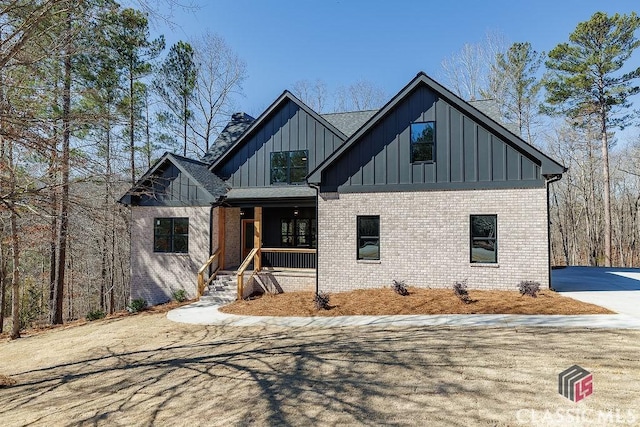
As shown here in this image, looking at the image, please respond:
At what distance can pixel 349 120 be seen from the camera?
16734 mm

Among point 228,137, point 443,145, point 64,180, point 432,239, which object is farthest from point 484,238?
point 228,137

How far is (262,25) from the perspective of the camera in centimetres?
1296

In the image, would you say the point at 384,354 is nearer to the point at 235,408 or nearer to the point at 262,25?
the point at 235,408

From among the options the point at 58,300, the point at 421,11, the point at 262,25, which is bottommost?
the point at 58,300

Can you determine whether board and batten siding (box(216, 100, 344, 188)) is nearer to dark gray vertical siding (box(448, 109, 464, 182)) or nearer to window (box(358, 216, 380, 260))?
window (box(358, 216, 380, 260))

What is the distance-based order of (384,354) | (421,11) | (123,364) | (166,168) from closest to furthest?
(384,354) → (123,364) → (166,168) → (421,11)

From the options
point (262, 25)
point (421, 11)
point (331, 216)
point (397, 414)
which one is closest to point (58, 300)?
point (331, 216)

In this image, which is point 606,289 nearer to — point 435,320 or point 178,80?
point 435,320

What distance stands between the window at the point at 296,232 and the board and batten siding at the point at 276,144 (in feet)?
7.18

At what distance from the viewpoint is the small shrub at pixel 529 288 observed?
10.1 m

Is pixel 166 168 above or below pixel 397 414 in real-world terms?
above

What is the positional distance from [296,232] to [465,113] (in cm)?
895

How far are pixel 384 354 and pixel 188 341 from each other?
5.11 metres

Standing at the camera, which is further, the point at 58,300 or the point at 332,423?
the point at 58,300
